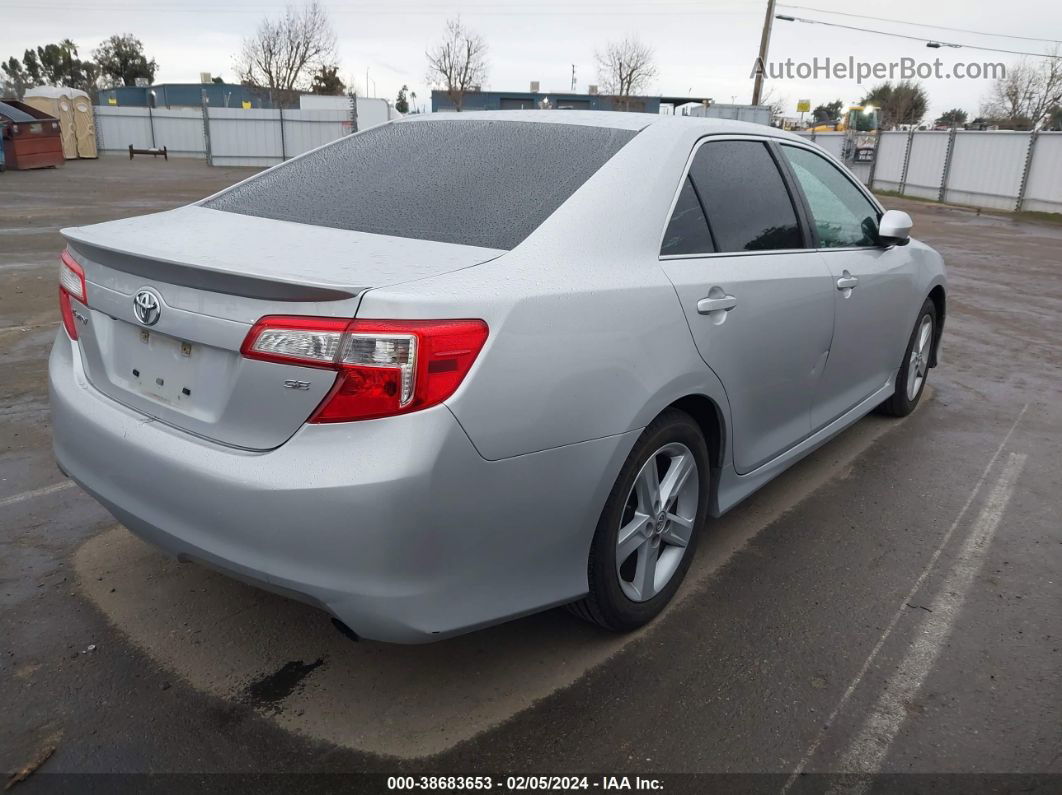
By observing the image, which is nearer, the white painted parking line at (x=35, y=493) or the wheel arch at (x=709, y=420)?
the wheel arch at (x=709, y=420)

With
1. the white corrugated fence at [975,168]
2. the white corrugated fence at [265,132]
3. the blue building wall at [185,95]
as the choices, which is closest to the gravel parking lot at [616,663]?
the white corrugated fence at [975,168]

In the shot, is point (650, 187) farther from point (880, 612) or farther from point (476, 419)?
point (880, 612)

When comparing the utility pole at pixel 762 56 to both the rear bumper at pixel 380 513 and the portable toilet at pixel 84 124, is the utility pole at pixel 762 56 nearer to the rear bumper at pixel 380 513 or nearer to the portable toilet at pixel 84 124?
the portable toilet at pixel 84 124

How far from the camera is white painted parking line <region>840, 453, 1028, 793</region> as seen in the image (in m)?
2.38

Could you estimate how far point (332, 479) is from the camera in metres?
2.04

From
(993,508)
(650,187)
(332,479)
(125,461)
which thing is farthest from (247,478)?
(993,508)

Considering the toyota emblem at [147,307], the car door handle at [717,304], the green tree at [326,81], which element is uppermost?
the green tree at [326,81]

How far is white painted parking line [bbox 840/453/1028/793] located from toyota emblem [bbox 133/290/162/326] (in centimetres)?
224

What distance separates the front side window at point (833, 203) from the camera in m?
3.82

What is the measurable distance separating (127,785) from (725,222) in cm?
256

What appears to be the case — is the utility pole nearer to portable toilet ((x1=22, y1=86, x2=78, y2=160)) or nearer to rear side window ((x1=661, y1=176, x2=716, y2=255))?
portable toilet ((x1=22, y1=86, x2=78, y2=160))

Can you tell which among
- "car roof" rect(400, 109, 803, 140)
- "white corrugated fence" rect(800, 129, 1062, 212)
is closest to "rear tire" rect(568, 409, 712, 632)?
"car roof" rect(400, 109, 803, 140)

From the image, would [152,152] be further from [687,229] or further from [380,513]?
[380,513]

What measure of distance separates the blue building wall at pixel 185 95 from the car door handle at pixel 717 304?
59.7 meters
